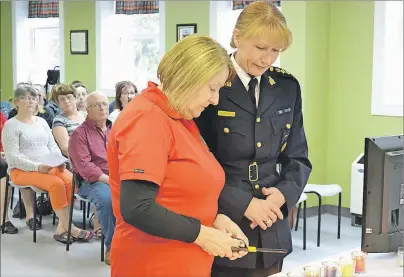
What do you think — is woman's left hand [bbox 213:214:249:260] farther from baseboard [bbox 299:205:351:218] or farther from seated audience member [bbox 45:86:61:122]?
baseboard [bbox 299:205:351:218]

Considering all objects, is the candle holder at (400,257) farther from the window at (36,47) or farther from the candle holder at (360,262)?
the window at (36,47)

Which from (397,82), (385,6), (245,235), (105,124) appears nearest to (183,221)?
(245,235)

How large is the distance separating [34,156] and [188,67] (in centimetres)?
303

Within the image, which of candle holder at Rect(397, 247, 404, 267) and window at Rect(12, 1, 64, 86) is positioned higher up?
window at Rect(12, 1, 64, 86)

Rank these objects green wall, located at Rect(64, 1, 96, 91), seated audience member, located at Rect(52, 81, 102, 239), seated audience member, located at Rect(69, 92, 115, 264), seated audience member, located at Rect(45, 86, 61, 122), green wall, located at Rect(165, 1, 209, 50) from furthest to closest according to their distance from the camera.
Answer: green wall, located at Rect(165, 1, 209, 50), seated audience member, located at Rect(45, 86, 61, 122), seated audience member, located at Rect(52, 81, 102, 239), seated audience member, located at Rect(69, 92, 115, 264), green wall, located at Rect(64, 1, 96, 91)

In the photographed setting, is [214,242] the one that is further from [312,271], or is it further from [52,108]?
[52,108]

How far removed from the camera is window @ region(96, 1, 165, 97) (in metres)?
4.43

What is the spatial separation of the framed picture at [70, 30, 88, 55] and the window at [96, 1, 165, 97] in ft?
0.54

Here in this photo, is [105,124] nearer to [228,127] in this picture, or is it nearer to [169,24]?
[169,24]

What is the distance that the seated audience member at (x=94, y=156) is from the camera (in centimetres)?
370

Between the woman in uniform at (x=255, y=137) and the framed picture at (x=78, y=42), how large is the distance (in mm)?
2410

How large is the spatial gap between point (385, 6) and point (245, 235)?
342 centimetres

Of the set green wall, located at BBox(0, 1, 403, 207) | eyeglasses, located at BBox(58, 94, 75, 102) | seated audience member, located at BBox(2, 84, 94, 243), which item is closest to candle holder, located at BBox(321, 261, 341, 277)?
seated audience member, located at BBox(2, 84, 94, 243)

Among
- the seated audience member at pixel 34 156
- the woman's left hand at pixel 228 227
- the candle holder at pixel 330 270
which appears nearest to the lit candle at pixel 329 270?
the candle holder at pixel 330 270
